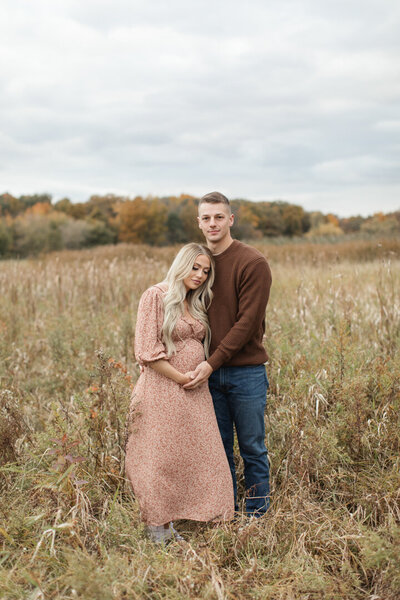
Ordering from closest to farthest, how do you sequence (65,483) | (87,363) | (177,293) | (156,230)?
1. (65,483)
2. (177,293)
3. (87,363)
4. (156,230)

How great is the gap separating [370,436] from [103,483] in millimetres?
1848

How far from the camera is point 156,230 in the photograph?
41.5 meters

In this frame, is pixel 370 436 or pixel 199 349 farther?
pixel 370 436

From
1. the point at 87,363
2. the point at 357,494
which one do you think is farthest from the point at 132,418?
the point at 87,363

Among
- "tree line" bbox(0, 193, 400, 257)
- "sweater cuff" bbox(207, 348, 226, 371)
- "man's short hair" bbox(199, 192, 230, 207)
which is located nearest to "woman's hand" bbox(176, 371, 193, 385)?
"sweater cuff" bbox(207, 348, 226, 371)

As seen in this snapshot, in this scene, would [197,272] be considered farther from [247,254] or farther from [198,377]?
[198,377]

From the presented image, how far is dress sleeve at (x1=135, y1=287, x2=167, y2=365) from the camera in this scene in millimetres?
2793

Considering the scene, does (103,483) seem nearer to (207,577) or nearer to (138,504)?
(138,504)

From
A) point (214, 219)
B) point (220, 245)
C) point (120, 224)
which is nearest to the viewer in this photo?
point (214, 219)

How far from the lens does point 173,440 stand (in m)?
2.86

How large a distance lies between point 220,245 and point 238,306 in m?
0.39

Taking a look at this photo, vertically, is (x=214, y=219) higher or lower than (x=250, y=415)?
higher

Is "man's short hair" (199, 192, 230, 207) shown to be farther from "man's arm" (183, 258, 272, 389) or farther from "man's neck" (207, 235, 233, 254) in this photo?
"man's arm" (183, 258, 272, 389)

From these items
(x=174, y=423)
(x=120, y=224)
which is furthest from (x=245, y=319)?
(x=120, y=224)
